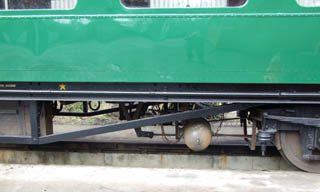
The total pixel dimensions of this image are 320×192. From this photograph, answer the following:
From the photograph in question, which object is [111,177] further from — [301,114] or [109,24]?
[301,114]

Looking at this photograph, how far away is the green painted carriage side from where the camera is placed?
3.21 metres

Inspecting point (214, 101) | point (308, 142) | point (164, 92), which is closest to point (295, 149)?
point (308, 142)

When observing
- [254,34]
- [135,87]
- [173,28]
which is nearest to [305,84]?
[254,34]

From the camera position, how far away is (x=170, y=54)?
3.33 meters

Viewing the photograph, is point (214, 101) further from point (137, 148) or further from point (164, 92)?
point (137, 148)

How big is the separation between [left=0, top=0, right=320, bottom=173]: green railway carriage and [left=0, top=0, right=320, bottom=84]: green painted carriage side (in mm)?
12

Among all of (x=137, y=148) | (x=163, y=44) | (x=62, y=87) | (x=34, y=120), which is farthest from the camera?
(x=137, y=148)

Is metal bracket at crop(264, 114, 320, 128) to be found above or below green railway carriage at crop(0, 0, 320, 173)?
below

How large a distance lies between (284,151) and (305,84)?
1068 millimetres

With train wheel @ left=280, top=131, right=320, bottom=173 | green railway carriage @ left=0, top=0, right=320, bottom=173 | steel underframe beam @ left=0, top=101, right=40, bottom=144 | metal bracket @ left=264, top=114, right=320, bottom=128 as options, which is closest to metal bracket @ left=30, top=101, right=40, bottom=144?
steel underframe beam @ left=0, top=101, right=40, bottom=144

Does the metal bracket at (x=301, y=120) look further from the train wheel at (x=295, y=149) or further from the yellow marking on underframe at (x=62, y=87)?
the yellow marking on underframe at (x=62, y=87)

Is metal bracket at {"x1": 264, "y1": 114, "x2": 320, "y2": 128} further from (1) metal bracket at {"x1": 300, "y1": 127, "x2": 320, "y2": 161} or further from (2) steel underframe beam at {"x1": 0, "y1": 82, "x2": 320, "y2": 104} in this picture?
(2) steel underframe beam at {"x1": 0, "y1": 82, "x2": 320, "y2": 104}

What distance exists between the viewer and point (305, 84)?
3.50 metres

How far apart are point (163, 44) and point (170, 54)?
0.15 m
